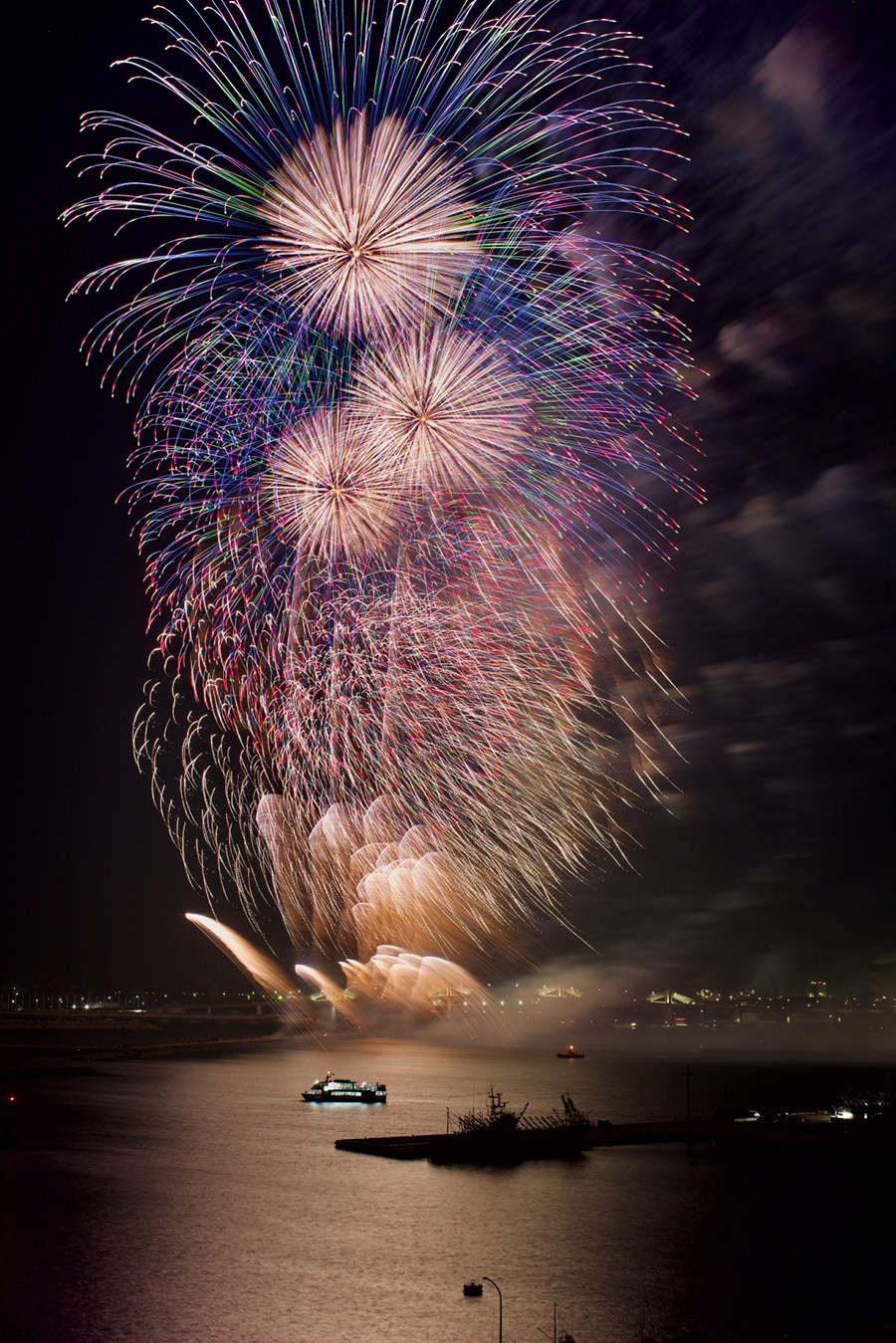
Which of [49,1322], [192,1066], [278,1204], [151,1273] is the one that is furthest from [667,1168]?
[192,1066]

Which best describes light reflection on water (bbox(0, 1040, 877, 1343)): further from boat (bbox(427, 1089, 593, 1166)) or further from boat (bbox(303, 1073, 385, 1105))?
boat (bbox(303, 1073, 385, 1105))

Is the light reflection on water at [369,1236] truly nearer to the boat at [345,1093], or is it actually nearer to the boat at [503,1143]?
the boat at [503,1143]

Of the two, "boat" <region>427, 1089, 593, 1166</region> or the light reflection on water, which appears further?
"boat" <region>427, 1089, 593, 1166</region>

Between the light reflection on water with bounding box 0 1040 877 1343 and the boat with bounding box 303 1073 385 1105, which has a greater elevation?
the light reflection on water with bounding box 0 1040 877 1343

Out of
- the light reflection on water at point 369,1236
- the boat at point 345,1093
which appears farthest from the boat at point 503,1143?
the boat at point 345,1093

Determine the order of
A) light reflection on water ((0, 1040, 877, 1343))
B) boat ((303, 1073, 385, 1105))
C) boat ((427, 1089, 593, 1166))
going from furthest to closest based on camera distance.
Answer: boat ((303, 1073, 385, 1105))
boat ((427, 1089, 593, 1166))
light reflection on water ((0, 1040, 877, 1343))

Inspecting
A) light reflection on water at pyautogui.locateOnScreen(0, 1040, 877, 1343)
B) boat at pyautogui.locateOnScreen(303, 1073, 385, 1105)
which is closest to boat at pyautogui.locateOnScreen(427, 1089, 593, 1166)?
light reflection on water at pyautogui.locateOnScreen(0, 1040, 877, 1343)

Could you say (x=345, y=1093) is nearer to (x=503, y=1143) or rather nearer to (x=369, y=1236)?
(x=503, y=1143)
